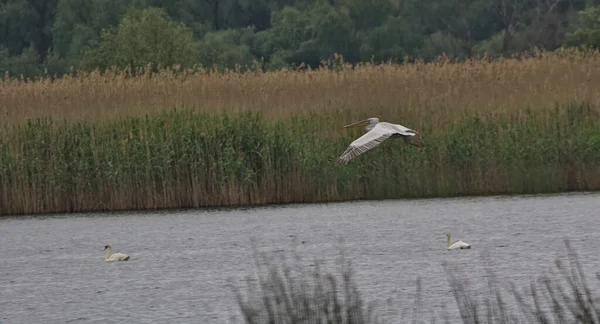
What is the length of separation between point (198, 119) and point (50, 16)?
36.8 metres

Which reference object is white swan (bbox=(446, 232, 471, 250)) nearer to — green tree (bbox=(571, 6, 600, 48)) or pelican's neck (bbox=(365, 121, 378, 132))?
pelican's neck (bbox=(365, 121, 378, 132))

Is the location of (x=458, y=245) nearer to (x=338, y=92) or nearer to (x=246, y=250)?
(x=246, y=250)

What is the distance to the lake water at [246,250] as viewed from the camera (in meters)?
9.79

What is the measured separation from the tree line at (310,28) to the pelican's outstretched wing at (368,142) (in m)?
26.8

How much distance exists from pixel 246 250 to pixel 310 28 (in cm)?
3416

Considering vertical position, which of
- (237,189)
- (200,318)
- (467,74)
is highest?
(467,74)

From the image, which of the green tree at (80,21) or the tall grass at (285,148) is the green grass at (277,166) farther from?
the green tree at (80,21)

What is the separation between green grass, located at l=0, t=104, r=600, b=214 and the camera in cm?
1543

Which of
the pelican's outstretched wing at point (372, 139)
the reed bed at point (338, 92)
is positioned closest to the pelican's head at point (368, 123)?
the pelican's outstretched wing at point (372, 139)

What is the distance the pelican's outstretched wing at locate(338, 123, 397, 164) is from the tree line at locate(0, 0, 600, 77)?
88.1ft

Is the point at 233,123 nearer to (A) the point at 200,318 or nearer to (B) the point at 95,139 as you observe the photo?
(B) the point at 95,139

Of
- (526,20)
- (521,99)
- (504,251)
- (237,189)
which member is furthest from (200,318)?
(526,20)

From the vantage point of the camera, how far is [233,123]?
15.9 metres

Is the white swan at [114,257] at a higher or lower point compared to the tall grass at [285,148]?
lower
